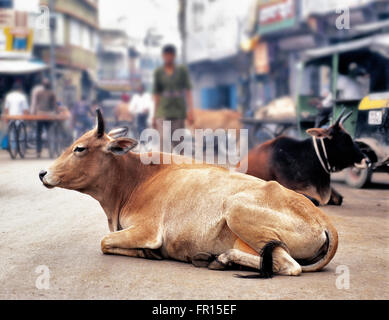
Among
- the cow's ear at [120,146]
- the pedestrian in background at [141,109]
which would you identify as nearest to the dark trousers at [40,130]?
the pedestrian in background at [141,109]

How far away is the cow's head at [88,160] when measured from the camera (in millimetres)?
5184

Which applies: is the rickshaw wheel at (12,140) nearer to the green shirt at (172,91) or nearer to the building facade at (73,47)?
the green shirt at (172,91)

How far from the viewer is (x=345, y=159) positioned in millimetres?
8102

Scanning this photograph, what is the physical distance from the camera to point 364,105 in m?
10.1

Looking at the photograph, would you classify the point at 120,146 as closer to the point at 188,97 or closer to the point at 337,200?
the point at 337,200

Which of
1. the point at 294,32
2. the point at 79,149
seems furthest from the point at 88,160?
the point at 294,32

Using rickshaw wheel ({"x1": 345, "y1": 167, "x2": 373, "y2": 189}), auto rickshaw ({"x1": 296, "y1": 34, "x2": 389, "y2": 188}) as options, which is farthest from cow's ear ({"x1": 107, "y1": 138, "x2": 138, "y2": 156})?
Answer: rickshaw wheel ({"x1": 345, "y1": 167, "x2": 373, "y2": 189})

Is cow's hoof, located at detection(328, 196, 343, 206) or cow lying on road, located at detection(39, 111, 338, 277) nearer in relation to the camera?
cow lying on road, located at detection(39, 111, 338, 277)

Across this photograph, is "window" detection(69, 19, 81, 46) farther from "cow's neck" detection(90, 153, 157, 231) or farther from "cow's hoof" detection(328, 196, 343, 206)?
"cow's neck" detection(90, 153, 157, 231)

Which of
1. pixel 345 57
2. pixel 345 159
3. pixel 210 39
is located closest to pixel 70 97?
pixel 210 39

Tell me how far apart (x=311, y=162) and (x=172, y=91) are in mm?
3012

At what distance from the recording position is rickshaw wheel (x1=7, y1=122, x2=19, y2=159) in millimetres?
15484

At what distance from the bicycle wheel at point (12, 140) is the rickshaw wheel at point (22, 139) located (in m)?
0.09

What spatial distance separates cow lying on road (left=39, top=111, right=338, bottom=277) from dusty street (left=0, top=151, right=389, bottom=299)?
0.45 feet
